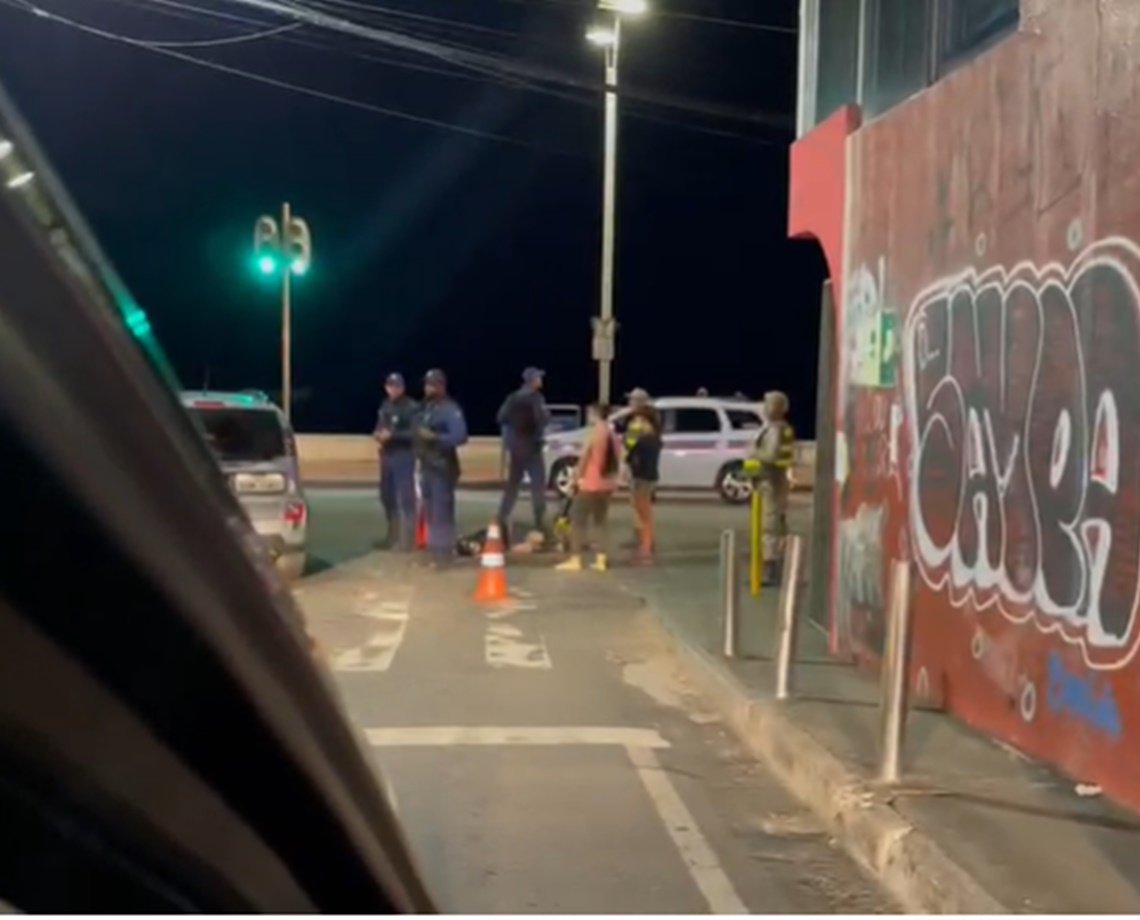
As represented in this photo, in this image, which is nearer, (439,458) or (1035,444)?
(1035,444)

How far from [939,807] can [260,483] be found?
885cm

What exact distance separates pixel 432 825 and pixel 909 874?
2.09 m

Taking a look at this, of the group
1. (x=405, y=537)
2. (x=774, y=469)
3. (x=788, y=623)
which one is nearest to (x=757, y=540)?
(x=774, y=469)

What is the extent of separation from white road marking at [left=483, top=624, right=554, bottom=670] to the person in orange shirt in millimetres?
3938

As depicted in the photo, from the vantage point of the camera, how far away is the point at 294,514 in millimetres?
14820

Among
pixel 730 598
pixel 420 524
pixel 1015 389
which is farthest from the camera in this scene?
pixel 420 524

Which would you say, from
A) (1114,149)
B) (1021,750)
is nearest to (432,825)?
(1021,750)

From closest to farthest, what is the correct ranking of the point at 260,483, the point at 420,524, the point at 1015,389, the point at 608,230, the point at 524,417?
1. the point at 1015,389
2. the point at 260,483
3. the point at 420,524
4. the point at 524,417
5. the point at 608,230

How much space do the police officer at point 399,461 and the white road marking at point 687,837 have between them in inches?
378

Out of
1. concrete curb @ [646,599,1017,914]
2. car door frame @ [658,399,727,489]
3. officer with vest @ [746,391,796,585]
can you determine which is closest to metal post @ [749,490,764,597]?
officer with vest @ [746,391,796,585]

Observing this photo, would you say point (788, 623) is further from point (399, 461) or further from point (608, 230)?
point (608, 230)

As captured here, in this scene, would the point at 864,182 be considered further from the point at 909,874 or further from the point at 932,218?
the point at 909,874

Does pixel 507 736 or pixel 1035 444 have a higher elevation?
pixel 1035 444

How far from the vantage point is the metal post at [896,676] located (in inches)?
285
